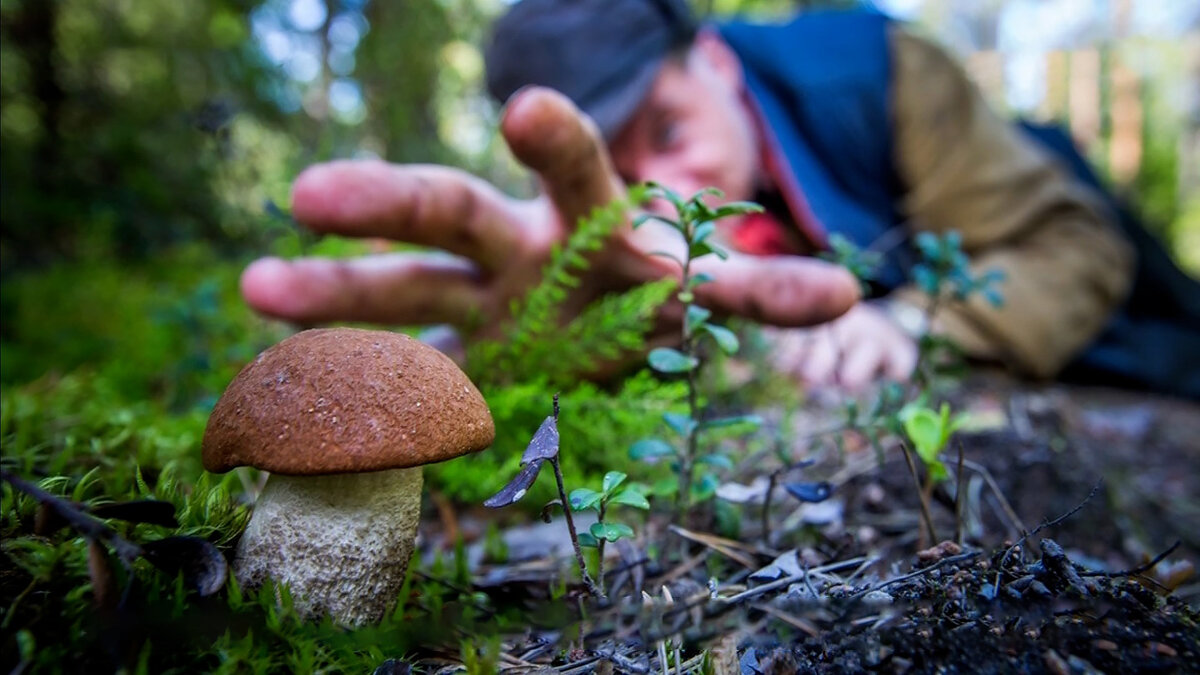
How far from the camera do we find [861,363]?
99.9 inches

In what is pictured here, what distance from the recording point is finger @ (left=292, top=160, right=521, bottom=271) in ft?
4.21

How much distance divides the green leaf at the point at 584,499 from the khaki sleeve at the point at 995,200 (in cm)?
283

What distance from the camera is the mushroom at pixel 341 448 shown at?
0.70 metres

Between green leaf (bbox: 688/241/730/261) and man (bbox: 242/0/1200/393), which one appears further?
man (bbox: 242/0/1200/393)

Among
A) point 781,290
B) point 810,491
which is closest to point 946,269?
point 781,290

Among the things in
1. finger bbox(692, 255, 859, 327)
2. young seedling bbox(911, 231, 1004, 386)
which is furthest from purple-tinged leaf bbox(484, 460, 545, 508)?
young seedling bbox(911, 231, 1004, 386)

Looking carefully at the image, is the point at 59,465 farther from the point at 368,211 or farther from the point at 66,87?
the point at 66,87

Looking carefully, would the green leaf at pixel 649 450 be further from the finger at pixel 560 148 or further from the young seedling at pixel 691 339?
the finger at pixel 560 148

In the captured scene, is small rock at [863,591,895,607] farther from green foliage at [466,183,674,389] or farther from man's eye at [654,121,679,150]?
man's eye at [654,121,679,150]

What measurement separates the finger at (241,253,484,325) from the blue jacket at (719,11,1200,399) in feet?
6.69

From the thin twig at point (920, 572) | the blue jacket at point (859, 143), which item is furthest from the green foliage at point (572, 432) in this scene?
the blue jacket at point (859, 143)

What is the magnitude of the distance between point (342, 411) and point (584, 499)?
292mm

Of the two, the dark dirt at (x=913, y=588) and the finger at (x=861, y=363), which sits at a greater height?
the dark dirt at (x=913, y=588)

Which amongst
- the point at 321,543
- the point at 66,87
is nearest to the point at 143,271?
the point at 66,87
